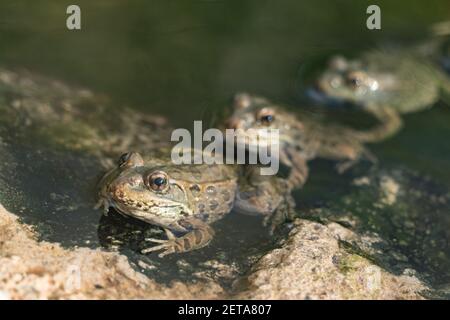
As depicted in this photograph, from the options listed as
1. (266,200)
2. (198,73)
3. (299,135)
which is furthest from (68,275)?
(198,73)

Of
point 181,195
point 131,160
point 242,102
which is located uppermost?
point 242,102

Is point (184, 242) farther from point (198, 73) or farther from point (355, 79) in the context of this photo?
point (355, 79)

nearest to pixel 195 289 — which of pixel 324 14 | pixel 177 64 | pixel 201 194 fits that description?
pixel 201 194

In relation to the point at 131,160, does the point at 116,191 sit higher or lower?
lower

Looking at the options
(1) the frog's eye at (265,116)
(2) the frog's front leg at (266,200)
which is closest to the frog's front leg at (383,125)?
(1) the frog's eye at (265,116)

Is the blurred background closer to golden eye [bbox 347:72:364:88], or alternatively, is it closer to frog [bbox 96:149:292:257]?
golden eye [bbox 347:72:364:88]

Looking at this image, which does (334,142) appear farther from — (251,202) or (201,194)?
(201,194)
